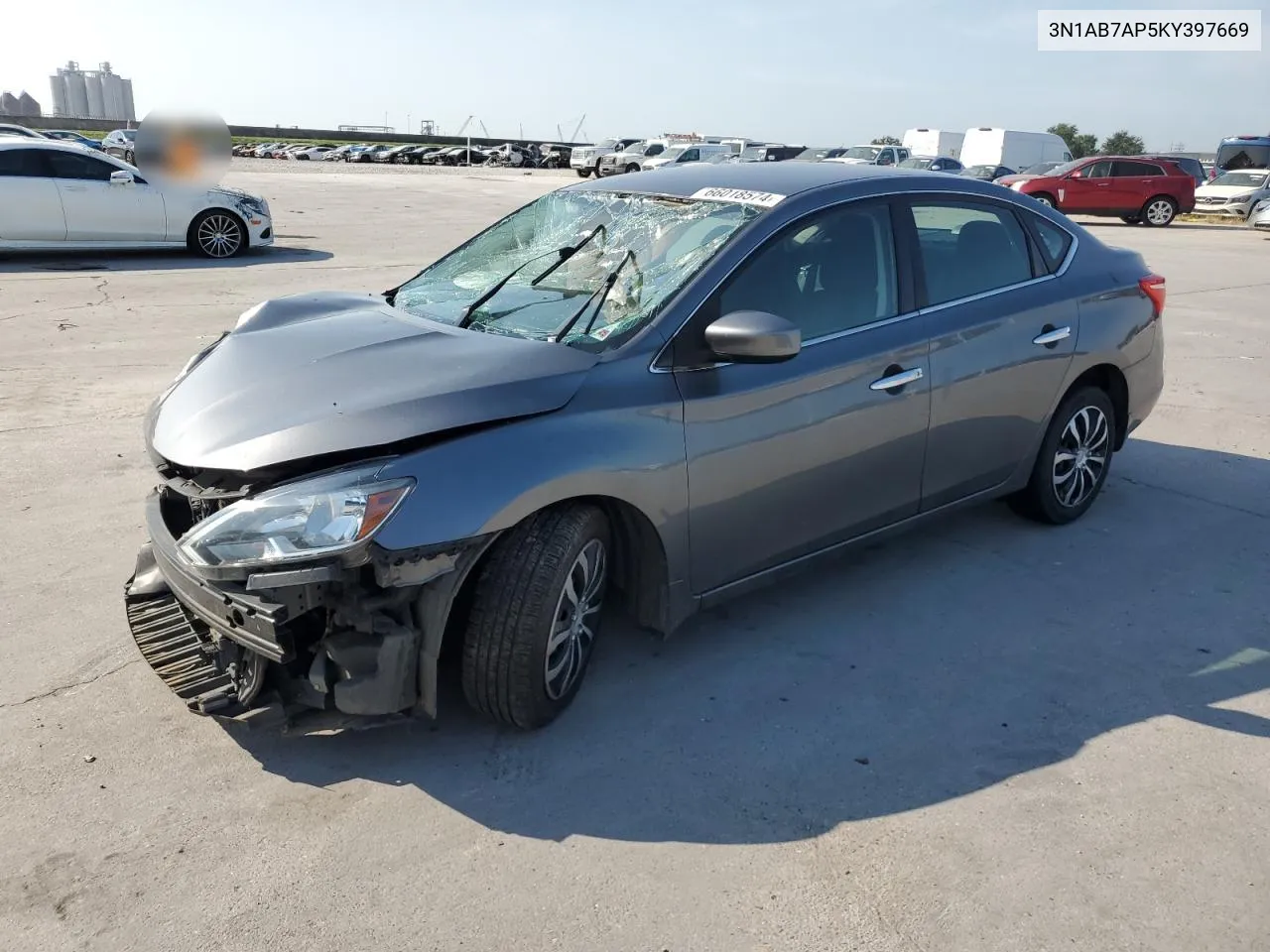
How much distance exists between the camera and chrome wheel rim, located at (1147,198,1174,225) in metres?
25.6

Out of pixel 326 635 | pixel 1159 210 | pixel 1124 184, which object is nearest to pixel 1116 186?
pixel 1124 184

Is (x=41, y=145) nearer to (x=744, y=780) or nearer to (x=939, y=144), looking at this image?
(x=744, y=780)

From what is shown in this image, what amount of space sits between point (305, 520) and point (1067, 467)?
12.3 feet

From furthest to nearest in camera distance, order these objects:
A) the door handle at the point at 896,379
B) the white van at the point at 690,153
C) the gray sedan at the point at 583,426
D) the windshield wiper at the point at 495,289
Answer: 1. the white van at the point at 690,153
2. the door handle at the point at 896,379
3. the windshield wiper at the point at 495,289
4. the gray sedan at the point at 583,426

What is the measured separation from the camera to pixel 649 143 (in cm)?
4222

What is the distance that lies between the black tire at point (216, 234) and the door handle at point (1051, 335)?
11974 mm

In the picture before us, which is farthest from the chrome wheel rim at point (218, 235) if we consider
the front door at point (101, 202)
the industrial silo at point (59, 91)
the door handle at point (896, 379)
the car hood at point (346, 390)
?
the industrial silo at point (59, 91)

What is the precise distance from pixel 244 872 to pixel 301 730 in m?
0.43

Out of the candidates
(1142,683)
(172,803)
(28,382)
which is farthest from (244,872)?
(28,382)

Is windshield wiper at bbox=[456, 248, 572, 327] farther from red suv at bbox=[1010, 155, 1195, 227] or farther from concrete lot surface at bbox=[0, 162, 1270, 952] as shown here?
red suv at bbox=[1010, 155, 1195, 227]

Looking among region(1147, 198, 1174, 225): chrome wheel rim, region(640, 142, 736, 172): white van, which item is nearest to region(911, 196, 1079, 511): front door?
region(1147, 198, 1174, 225): chrome wheel rim

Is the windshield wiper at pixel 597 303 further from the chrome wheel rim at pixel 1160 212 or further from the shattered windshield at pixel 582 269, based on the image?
the chrome wheel rim at pixel 1160 212

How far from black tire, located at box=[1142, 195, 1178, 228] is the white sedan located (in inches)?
825

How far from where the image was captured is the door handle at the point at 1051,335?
185 inches
